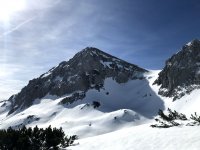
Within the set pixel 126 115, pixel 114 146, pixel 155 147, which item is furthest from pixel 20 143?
pixel 126 115

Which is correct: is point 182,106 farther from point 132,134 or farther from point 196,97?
point 132,134

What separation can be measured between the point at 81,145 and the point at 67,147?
1772 mm

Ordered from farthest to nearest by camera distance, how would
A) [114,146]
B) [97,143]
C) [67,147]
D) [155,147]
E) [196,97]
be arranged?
[196,97] < [67,147] < [97,143] < [114,146] < [155,147]

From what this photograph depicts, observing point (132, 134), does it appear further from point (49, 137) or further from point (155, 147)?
point (49, 137)

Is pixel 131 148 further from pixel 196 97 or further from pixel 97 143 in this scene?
pixel 196 97

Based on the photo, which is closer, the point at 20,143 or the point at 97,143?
the point at 97,143

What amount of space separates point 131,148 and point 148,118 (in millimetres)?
166939

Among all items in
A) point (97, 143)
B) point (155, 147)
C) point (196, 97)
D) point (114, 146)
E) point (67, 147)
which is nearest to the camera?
point (155, 147)

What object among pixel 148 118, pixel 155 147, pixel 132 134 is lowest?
pixel 155 147

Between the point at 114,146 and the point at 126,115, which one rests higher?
the point at 126,115

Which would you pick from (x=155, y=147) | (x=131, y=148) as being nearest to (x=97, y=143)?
(x=131, y=148)

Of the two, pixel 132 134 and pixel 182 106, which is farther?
pixel 182 106

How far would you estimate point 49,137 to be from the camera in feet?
109

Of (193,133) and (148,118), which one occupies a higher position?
(148,118)
